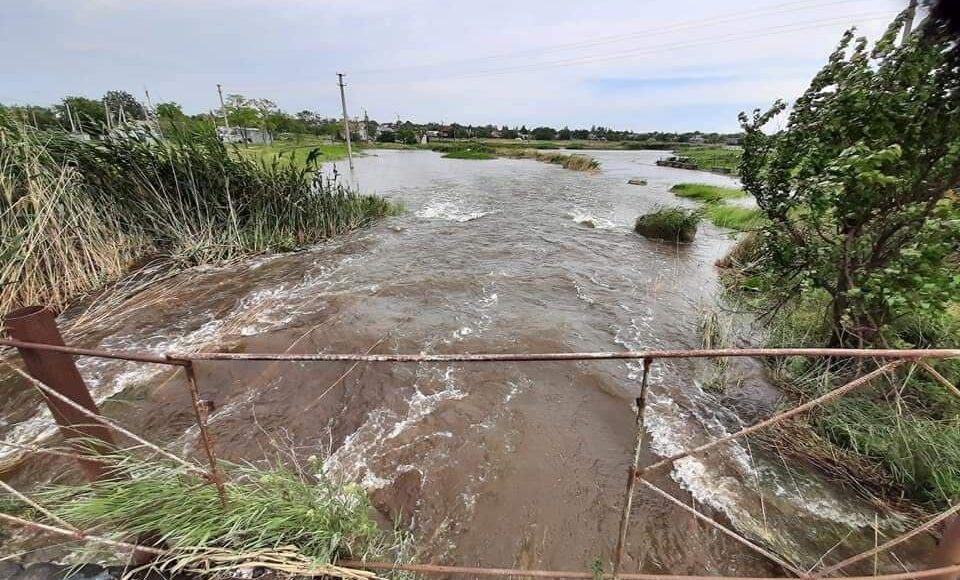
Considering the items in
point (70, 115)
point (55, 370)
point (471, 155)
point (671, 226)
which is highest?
point (70, 115)

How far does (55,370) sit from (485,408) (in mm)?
3501

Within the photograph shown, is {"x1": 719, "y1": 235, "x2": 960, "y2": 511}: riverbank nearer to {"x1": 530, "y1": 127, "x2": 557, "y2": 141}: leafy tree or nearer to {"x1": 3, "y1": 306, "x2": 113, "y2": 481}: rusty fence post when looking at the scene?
{"x1": 3, "y1": 306, "x2": 113, "y2": 481}: rusty fence post

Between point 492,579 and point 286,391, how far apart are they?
3.15m

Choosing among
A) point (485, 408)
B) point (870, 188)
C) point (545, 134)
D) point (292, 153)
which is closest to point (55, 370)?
point (485, 408)

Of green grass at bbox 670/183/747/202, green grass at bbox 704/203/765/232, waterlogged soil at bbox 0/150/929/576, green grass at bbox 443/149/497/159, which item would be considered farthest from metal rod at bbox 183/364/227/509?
green grass at bbox 443/149/497/159

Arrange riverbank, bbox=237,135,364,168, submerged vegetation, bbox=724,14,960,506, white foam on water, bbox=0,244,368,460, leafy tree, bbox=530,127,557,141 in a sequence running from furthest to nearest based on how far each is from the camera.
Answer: leafy tree, bbox=530,127,557,141
riverbank, bbox=237,135,364,168
white foam on water, bbox=0,244,368,460
submerged vegetation, bbox=724,14,960,506

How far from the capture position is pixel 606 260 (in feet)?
34.2

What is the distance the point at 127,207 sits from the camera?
7707 mm

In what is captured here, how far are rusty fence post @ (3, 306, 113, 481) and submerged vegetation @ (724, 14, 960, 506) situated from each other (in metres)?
5.47

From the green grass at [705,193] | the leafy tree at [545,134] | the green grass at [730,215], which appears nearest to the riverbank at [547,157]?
the green grass at [705,193]

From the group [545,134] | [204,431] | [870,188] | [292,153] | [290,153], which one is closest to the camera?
[204,431]

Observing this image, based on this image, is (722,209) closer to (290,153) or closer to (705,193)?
(705,193)

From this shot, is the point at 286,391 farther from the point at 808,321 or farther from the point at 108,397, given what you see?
the point at 808,321

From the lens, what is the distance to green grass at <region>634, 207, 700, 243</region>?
12.4m
